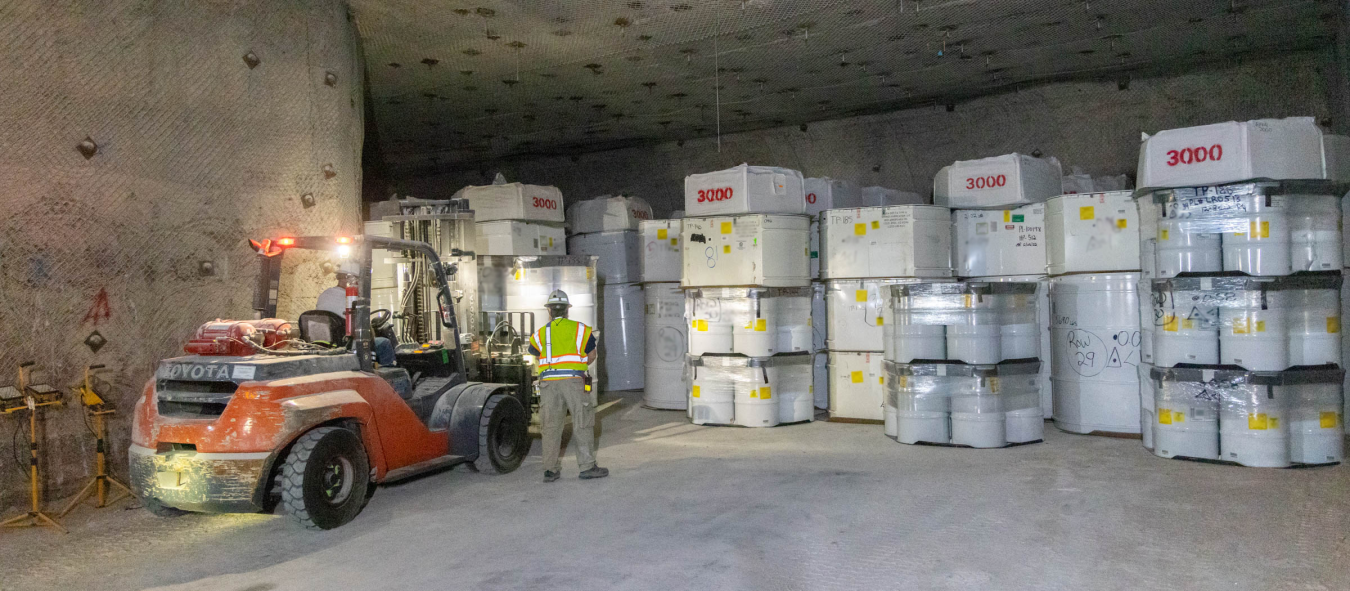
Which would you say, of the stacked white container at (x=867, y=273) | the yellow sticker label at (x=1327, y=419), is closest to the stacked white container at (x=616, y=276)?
the stacked white container at (x=867, y=273)

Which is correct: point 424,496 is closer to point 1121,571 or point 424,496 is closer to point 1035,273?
point 1121,571

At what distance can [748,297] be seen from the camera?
967cm

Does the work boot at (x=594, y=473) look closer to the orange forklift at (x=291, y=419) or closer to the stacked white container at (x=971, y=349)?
the orange forklift at (x=291, y=419)

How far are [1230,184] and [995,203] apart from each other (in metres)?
2.51

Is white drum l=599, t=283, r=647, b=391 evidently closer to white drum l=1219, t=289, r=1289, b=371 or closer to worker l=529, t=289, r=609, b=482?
worker l=529, t=289, r=609, b=482

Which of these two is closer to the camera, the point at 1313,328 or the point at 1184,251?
the point at 1313,328

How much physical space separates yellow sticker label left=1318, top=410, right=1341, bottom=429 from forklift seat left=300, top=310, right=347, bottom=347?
783 centimetres

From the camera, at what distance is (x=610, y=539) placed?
534 centimetres

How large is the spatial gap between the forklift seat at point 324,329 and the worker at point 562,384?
4.98 ft

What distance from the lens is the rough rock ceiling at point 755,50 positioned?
9766 millimetres

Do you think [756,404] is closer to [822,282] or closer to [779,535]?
[822,282]

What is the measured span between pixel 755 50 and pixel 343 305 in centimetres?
627

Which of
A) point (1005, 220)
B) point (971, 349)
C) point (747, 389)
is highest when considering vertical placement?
point (1005, 220)

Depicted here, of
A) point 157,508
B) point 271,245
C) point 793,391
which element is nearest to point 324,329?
point 271,245
